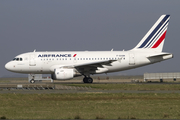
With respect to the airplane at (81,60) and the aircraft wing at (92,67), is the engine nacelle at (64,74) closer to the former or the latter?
the aircraft wing at (92,67)

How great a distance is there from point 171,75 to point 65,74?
74.9ft

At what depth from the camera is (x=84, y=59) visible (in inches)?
1531

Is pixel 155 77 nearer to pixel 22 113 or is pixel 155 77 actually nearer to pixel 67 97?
pixel 67 97

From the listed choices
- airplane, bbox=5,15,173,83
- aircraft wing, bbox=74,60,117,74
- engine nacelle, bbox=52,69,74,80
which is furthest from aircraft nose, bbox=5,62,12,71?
aircraft wing, bbox=74,60,117,74

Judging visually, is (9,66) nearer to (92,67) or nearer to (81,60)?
(81,60)

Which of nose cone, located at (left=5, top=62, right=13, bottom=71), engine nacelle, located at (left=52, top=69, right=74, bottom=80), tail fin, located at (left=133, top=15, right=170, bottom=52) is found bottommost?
engine nacelle, located at (left=52, top=69, right=74, bottom=80)

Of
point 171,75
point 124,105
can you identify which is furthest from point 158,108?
point 171,75

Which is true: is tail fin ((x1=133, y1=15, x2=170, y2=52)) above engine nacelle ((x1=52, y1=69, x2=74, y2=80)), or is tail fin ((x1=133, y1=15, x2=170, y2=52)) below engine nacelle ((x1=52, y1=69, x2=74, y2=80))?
above

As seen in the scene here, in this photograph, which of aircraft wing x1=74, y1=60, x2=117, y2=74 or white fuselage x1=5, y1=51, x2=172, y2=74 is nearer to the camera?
aircraft wing x1=74, y1=60, x2=117, y2=74

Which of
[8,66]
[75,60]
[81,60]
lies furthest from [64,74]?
[8,66]

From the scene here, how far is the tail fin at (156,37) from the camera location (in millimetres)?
40750

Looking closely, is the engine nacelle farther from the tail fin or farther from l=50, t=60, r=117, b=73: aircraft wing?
the tail fin

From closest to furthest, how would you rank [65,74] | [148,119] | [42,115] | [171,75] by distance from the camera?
[148,119]
[42,115]
[65,74]
[171,75]

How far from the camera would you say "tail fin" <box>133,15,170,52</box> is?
40750 millimetres
